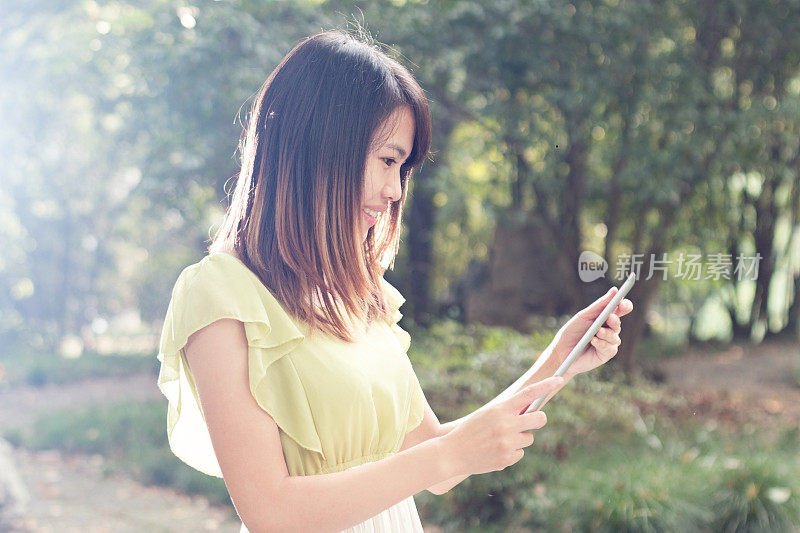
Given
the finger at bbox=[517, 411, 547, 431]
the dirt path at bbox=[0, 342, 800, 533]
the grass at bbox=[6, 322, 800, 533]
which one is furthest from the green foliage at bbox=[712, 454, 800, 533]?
the finger at bbox=[517, 411, 547, 431]

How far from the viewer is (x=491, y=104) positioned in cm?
396

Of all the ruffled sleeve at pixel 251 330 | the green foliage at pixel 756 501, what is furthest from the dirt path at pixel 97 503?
the ruffled sleeve at pixel 251 330

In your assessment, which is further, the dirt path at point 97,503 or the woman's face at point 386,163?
the dirt path at point 97,503

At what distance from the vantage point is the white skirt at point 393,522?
1079mm

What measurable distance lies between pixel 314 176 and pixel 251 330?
20 centimetres

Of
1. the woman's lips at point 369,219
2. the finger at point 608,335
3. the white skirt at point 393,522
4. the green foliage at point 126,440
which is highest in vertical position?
the woman's lips at point 369,219

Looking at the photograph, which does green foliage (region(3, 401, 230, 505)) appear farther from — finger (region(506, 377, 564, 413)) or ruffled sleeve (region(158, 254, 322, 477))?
finger (region(506, 377, 564, 413))

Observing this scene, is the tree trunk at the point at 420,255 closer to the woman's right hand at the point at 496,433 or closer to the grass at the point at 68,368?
the grass at the point at 68,368

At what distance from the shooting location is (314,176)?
930 mm

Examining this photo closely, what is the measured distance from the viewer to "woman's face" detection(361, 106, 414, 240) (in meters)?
0.98

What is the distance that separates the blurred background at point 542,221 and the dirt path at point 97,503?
17mm

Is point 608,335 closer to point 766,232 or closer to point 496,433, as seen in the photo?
point 496,433

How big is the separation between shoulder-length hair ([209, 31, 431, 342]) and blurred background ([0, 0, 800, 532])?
1812 millimetres

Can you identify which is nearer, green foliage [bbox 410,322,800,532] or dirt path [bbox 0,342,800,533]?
green foliage [bbox 410,322,800,532]
